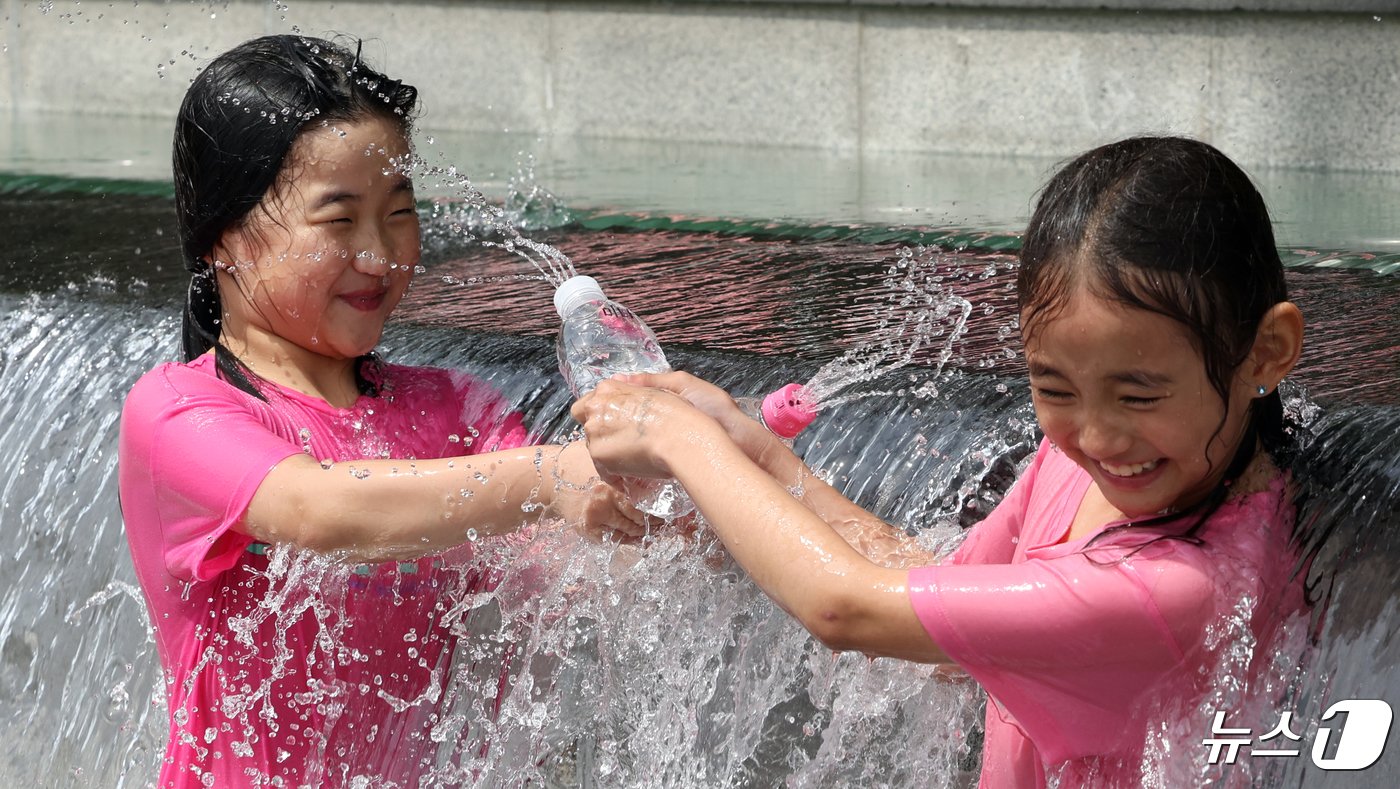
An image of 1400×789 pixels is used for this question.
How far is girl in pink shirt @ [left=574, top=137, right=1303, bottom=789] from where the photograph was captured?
206 centimetres

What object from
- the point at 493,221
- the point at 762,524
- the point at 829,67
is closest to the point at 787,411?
the point at 762,524

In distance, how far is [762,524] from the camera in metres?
2.27

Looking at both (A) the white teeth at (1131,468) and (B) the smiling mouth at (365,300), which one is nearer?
(A) the white teeth at (1131,468)

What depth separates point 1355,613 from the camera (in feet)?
7.97

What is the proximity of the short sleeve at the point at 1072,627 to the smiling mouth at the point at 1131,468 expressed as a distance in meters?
0.10

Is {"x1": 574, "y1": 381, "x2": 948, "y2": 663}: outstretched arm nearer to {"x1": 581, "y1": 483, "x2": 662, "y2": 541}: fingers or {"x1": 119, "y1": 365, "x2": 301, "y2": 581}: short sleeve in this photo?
{"x1": 581, "y1": 483, "x2": 662, "y2": 541}: fingers

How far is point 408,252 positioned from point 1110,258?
4.29 ft

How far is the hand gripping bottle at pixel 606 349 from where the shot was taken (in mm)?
2686

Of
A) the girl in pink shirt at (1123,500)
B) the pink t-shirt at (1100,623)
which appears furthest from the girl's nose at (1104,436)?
the pink t-shirt at (1100,623)

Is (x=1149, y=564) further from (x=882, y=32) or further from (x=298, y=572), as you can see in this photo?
(x=882, y=32)

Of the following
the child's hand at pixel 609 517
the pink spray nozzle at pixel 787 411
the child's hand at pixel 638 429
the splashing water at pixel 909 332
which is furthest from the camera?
the splashing water at pixel 909 332

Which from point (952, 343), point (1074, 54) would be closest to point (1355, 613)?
point (952, 343)

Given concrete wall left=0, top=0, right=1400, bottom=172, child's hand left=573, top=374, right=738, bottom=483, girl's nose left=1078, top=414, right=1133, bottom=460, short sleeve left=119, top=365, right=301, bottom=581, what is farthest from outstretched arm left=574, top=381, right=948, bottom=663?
concrete wall left=0, top=0, right=1400, bottom=172

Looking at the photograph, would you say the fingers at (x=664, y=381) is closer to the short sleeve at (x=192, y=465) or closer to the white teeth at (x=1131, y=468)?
the short sleeve at (x=192, y=465)
